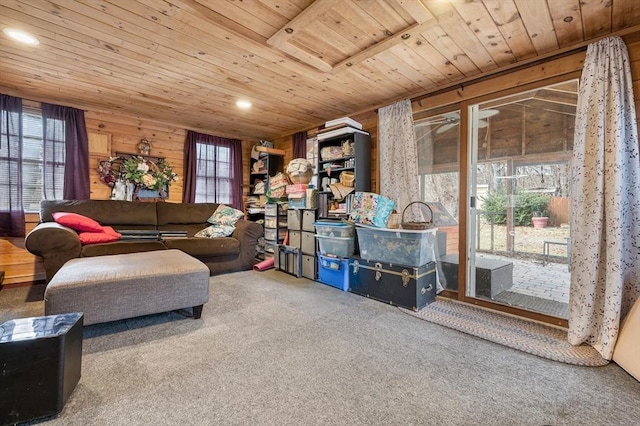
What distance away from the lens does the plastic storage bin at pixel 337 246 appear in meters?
3.21

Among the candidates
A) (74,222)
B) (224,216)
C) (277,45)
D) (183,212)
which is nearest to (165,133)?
(183,212)

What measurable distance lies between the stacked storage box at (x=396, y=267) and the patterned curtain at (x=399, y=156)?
16.5 inches

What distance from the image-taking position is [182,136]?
4.43 metres

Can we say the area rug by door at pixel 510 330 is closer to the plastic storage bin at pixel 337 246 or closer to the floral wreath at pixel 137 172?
the plastic storage bin at pixel 337 246

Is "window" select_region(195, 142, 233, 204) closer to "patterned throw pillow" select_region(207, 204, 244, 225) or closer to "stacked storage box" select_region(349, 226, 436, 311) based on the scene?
"patterned throw pillow" select_region(207, 204, 244, 225)

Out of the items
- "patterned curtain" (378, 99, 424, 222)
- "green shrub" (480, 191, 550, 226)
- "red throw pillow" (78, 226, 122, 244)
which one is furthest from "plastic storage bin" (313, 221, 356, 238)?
"red throw pillow" (78, 226, 122, 244)

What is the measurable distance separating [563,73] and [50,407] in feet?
12.2

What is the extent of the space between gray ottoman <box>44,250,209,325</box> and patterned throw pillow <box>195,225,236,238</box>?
1470mm

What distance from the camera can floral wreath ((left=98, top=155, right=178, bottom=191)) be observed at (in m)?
3.79

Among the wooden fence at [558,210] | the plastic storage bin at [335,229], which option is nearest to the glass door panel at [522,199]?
the wooden fence at [558,210]

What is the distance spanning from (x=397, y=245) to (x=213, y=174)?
328 cm

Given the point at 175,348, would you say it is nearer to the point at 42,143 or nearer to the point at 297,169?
the point at 297,169

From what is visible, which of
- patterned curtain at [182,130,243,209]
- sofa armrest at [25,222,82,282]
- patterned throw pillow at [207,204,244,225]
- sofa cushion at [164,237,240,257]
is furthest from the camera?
patterned curtain at [182,130,243,209]

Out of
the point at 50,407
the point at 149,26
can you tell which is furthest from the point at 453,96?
the point at 50,407
